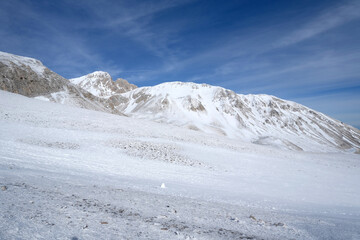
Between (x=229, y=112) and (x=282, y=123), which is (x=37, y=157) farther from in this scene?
(x=282, y=123)

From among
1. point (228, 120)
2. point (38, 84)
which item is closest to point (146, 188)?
point (38, 84)

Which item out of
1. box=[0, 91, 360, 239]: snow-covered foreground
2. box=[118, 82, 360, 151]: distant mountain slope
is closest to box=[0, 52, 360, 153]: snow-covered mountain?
box=[118, 82, 360, 151]: distant mountain slope

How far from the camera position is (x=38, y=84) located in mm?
83562

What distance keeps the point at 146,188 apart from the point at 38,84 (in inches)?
3612

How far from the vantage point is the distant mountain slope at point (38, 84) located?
75.7m

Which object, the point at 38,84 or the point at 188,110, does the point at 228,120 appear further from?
the point at 38,84

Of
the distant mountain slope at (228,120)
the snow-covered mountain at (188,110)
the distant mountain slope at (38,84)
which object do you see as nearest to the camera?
the distant mountain slope at (38,84)

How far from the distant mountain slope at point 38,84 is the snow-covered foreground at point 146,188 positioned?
48029mm

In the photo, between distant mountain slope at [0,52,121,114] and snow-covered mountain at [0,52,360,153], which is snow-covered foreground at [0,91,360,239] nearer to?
distant mountain slope at [0,52,121,114]

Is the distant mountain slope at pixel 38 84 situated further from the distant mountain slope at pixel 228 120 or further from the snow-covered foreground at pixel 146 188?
the distant mountain slope at pixel 228 120

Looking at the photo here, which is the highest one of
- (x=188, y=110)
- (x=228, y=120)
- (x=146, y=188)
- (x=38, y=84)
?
(x=188, y=110)

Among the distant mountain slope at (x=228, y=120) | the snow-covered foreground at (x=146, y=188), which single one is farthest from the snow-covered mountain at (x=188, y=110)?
the snow-covered foreground at (x=146, y=188)

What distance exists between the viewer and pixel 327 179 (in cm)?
2066

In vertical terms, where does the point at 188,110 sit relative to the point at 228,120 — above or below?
above
